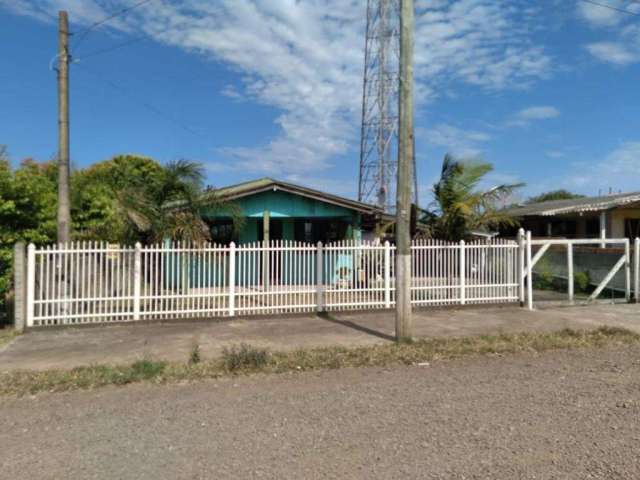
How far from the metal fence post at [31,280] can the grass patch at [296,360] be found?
9.74 ft

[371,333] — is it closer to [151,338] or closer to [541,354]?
[541,354]

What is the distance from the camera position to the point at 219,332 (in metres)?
8.86

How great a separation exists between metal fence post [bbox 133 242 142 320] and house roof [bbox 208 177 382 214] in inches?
165

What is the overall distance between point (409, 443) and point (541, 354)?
4.20 meters

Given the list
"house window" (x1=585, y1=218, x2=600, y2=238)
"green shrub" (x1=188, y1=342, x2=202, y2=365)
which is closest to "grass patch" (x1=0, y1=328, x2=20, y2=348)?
"green shrub" (x1=188, y1=342, x2=202, y2=365)

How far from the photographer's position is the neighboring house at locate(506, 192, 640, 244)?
18.3m

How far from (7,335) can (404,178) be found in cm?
760

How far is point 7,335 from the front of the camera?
8.61 metres

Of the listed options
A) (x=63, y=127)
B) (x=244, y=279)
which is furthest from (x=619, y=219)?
(x=63, y=127)

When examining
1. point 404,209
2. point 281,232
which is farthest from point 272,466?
point 281,232

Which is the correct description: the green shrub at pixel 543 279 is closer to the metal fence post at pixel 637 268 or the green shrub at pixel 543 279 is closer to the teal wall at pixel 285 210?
the metal fence post at pixel 637 268

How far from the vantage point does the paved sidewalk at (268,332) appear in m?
7.28

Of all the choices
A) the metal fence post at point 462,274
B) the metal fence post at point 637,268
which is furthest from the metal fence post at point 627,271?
the metal fence post at point 462,274

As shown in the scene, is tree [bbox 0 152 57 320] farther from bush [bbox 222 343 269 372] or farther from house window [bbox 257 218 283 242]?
house window [bbox 257 218 283 242]
